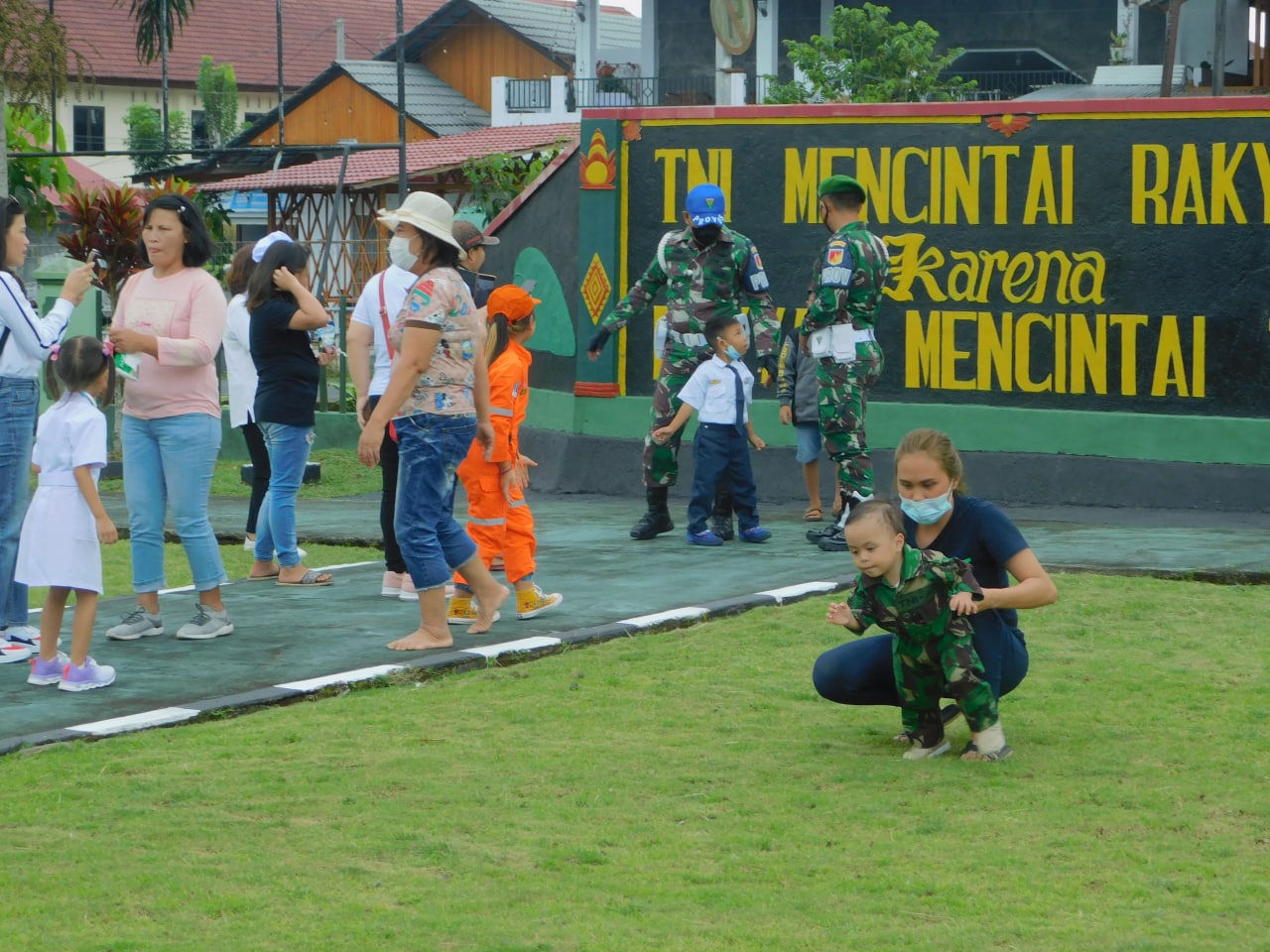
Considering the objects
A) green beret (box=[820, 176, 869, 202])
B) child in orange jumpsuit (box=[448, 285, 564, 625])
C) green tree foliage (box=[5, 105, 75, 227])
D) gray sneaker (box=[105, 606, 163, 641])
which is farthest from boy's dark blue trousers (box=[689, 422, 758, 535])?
green tree foliage (box=[5, 105, 75, 227])

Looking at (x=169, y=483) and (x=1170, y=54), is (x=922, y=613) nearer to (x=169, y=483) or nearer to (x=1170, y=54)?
(x=169, y=483)

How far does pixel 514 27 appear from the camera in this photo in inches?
1937

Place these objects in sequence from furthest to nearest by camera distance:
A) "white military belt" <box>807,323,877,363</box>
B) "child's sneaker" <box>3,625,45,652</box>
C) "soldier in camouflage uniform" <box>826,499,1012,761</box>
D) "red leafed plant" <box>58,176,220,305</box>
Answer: "red leafed plant" <box>58,176,220,305</box>
"white military belt" <box>807,323,877,363</box>
"child's sneaker" <box>3,625,45,652</box>
"soldier in camouflage uniform" <box>826,499,1012,761</box>

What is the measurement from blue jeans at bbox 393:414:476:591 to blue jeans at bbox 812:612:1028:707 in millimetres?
2041

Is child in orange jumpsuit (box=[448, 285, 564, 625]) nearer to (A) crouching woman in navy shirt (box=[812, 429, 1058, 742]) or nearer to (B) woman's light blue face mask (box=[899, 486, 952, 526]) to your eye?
(A) crouching woman in navy shirt (box=[812, 429, 1058, 742])

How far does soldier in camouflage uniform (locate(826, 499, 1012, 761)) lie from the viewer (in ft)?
17.8

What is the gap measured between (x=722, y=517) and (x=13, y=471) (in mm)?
4485

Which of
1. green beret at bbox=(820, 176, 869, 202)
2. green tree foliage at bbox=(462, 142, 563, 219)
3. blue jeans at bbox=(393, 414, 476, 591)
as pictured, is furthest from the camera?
green tree foliage at bbox=(462, 142, 563, 219)

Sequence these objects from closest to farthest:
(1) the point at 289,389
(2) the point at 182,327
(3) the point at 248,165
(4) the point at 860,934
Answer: (4) the point at 860,934
(2) the point at 182,327
(1) the point at 289,389
(3) the point at 248,165

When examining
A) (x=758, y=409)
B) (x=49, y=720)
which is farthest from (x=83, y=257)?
(x=49, y=720)

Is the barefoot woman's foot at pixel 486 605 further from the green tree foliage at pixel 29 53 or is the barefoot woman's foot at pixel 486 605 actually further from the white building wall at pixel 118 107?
the white building wall at pixel 118 107

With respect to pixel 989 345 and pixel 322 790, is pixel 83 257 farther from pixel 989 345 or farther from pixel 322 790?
pixel 322 790

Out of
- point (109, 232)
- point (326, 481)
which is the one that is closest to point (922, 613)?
point (326, 481)

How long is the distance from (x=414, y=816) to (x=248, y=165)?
44.0 m
